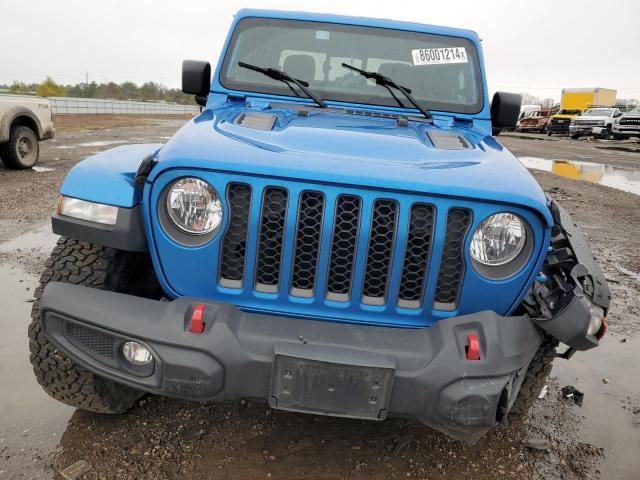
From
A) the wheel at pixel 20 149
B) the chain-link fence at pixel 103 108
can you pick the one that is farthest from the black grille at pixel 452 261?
the chain-link fence at pixel 103 108

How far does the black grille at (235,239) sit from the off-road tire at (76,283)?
0.57 m

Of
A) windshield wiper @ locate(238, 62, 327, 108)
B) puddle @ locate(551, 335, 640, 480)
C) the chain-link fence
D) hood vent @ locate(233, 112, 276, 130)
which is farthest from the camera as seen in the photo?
the chain-link fence

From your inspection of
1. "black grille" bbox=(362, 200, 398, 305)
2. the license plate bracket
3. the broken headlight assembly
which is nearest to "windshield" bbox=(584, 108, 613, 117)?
the broken headlight assembly

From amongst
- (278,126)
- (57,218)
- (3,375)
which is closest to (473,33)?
(278,126)

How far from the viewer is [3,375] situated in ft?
9.48

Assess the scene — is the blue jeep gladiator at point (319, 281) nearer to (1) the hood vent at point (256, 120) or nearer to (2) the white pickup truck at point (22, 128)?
(1) the hood vent at point (256, 120)

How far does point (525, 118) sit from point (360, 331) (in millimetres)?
41368

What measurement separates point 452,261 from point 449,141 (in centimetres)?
82

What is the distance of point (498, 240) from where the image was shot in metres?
2.00

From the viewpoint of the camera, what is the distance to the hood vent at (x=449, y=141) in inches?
97.3

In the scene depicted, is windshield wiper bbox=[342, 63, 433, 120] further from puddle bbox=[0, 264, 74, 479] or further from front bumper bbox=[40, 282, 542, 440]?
puddle bbox=[0, 264, 74, 479]

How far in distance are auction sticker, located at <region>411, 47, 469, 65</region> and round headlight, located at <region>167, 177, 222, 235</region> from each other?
2.02m

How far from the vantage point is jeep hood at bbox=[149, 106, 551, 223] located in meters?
1.89

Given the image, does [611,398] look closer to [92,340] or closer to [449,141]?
[449,141]
